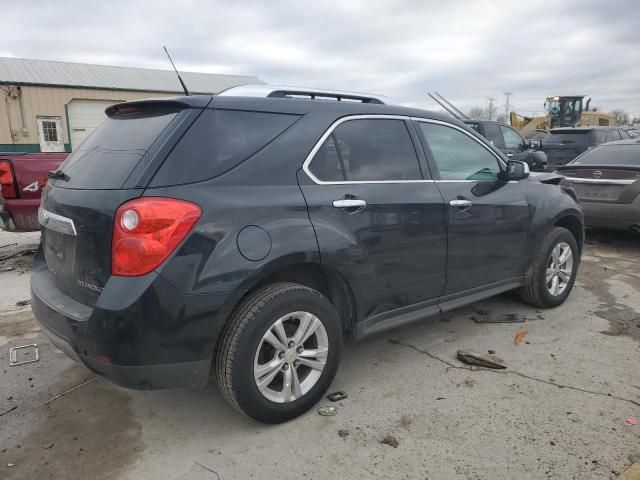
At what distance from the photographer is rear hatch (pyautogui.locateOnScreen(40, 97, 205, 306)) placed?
2502 millimetres

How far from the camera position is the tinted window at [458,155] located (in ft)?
12.1

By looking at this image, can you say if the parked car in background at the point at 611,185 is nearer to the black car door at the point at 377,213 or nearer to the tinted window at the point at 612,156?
the tinted window at the point at 612,156

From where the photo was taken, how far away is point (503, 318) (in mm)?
4488

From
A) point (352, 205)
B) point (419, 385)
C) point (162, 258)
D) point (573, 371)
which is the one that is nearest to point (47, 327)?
point (162, 258)

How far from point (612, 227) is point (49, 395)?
6.93 metres

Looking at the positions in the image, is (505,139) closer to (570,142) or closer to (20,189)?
(570,142)

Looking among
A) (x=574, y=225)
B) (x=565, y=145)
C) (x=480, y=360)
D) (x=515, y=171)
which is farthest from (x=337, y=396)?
(x=565, y=145)

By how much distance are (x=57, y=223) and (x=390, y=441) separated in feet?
7.12

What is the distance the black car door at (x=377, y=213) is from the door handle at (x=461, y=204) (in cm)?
13

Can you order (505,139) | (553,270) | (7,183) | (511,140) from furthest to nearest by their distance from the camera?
(511,140) → (505,139) → (7,183) → (553,270)

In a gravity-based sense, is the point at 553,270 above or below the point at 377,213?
below

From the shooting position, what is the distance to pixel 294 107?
3.01 meters

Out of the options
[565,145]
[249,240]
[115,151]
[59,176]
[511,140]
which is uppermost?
[511,140]

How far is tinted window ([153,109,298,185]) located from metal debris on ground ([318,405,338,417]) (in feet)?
4.95
